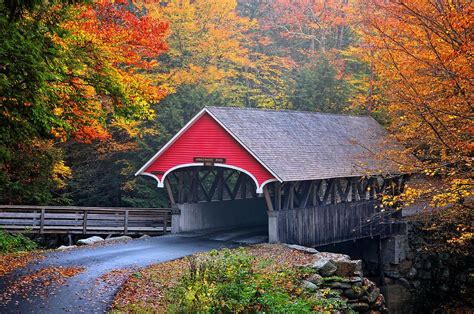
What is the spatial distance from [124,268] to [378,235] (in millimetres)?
13429

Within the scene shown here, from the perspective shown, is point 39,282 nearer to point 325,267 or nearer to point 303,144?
point 325,267

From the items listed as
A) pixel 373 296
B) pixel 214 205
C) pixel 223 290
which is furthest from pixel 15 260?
pixel 373 296

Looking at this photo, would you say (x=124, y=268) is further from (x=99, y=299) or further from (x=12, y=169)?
(x=12, y=169)

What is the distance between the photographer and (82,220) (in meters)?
22.6

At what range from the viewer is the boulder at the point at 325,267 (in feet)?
49.9

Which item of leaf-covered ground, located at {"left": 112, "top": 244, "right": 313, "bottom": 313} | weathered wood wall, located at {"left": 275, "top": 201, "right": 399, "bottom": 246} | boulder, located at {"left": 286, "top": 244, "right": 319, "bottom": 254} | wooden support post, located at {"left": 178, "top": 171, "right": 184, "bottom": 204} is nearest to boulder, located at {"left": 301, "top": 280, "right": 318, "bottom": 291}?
leaf-covered ground, located at {"left": 112, "top": 244, "right": 313, "bottom": 313}

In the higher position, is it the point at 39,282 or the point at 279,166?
the point at 279,166

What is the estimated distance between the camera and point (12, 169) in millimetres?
22375

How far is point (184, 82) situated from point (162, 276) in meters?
18.2

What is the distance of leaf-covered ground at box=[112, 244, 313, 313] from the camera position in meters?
11.4

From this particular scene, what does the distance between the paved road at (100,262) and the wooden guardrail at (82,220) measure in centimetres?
199

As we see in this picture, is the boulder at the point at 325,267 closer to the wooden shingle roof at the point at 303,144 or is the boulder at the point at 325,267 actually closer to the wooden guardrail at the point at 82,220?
the wooden shingle roof at the point at 303,144

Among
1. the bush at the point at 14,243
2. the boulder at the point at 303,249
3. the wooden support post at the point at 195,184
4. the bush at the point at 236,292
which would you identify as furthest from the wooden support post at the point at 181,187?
the bush at the point at 236,292

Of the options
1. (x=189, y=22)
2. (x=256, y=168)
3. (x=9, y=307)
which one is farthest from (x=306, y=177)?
(x=189, y=22)
